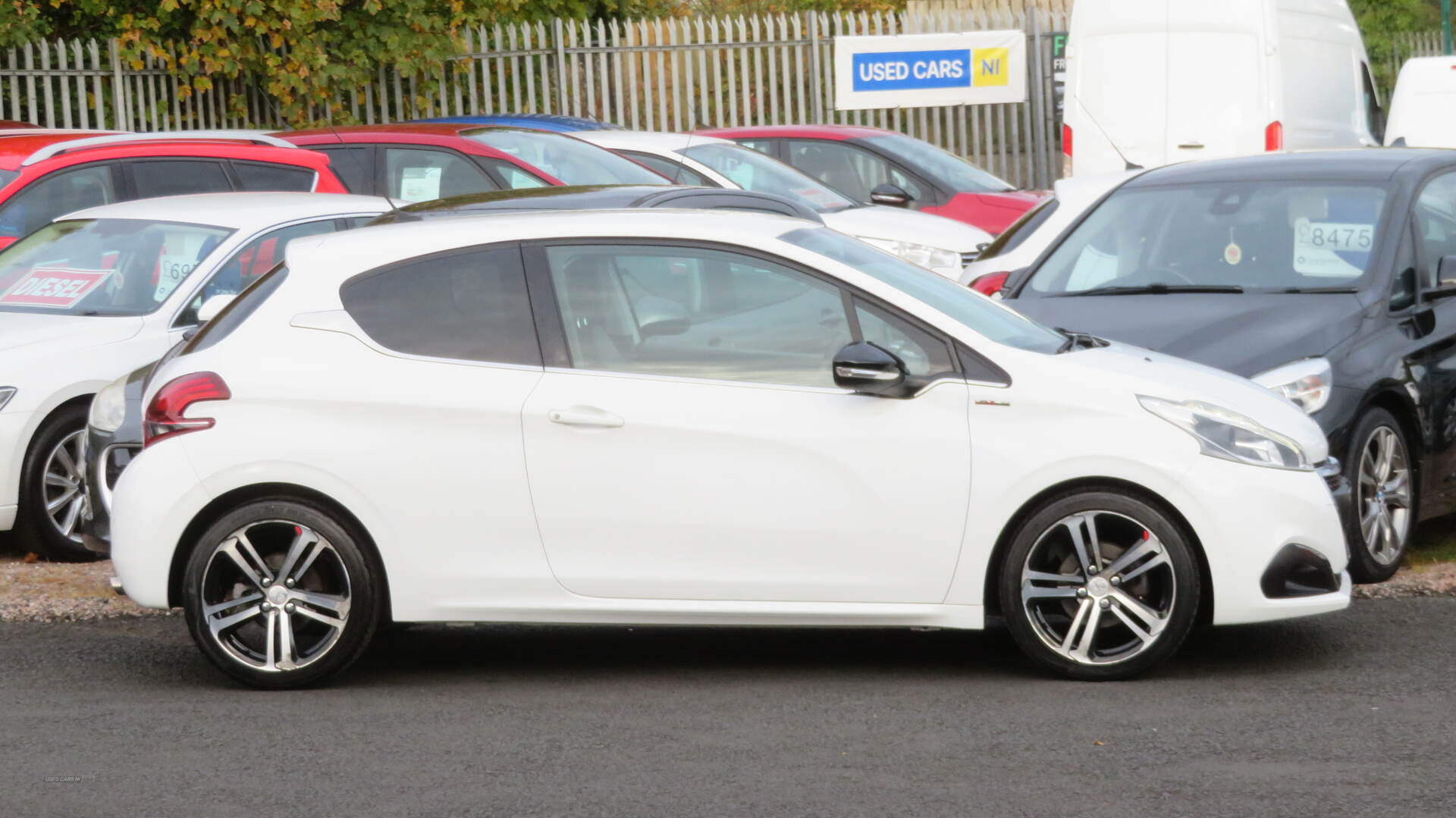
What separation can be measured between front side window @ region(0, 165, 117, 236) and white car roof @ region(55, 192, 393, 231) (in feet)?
4.42

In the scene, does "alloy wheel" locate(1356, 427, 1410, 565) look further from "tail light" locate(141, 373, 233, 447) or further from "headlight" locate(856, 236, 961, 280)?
"headlight" locate(856, 236, 961, 280)

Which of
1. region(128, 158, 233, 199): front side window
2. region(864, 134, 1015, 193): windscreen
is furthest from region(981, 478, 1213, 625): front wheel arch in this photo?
region(864, 134, 1015, 193): windscreen

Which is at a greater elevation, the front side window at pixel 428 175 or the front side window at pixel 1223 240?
the front side window at pixel 428 175

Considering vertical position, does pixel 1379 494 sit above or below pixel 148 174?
below

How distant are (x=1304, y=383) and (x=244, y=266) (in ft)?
15.1

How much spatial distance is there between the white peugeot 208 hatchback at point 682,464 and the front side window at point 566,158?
6203 mm

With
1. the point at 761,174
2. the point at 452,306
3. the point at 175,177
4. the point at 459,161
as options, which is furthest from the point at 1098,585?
the point at 761,174

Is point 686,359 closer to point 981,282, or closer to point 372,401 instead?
point 372,401

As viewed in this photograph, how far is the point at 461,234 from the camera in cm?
614

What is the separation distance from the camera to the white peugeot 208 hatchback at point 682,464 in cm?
570

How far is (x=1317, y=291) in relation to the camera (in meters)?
7.69

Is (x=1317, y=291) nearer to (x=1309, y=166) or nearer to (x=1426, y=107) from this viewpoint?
(x=1309, y=166)

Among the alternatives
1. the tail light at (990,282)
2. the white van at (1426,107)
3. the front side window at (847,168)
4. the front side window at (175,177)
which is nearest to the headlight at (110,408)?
the front side window at (175,177)

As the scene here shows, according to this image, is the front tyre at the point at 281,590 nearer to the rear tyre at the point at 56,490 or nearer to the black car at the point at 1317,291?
the rear tyre at the point at 56,490
